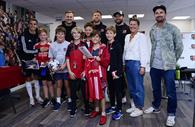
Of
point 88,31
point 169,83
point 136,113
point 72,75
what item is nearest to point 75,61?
point 72,75

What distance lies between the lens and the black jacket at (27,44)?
3896 mm

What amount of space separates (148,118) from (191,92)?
7.98 ft

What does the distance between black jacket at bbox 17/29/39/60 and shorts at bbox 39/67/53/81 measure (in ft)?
1.21

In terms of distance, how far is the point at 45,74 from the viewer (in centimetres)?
378

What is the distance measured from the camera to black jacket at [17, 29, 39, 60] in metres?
3.90

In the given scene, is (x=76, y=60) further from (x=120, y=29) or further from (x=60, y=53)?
(x=120, y=29)

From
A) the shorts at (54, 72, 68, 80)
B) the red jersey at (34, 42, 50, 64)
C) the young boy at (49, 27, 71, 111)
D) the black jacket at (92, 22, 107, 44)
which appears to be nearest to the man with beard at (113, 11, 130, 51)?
the black jacket at (92, 22, 107, 44)

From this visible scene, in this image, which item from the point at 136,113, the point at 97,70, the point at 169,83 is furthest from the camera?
the point at 136,113

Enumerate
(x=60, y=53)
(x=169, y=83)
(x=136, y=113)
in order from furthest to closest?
(x=60, y=53)
(x=136, y=113)
(x=169, y=83)

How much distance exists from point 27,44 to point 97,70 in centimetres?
150

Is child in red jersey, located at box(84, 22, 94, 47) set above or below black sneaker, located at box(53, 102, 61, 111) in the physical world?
above

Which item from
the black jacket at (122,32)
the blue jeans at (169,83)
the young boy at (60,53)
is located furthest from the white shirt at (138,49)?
the young boy at (60,53)

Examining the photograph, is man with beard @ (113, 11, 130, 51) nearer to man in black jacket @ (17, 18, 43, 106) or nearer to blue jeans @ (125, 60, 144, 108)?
blue jeans @ (125, 60, 144, 108)

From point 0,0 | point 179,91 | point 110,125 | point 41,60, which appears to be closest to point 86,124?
point 110,125
